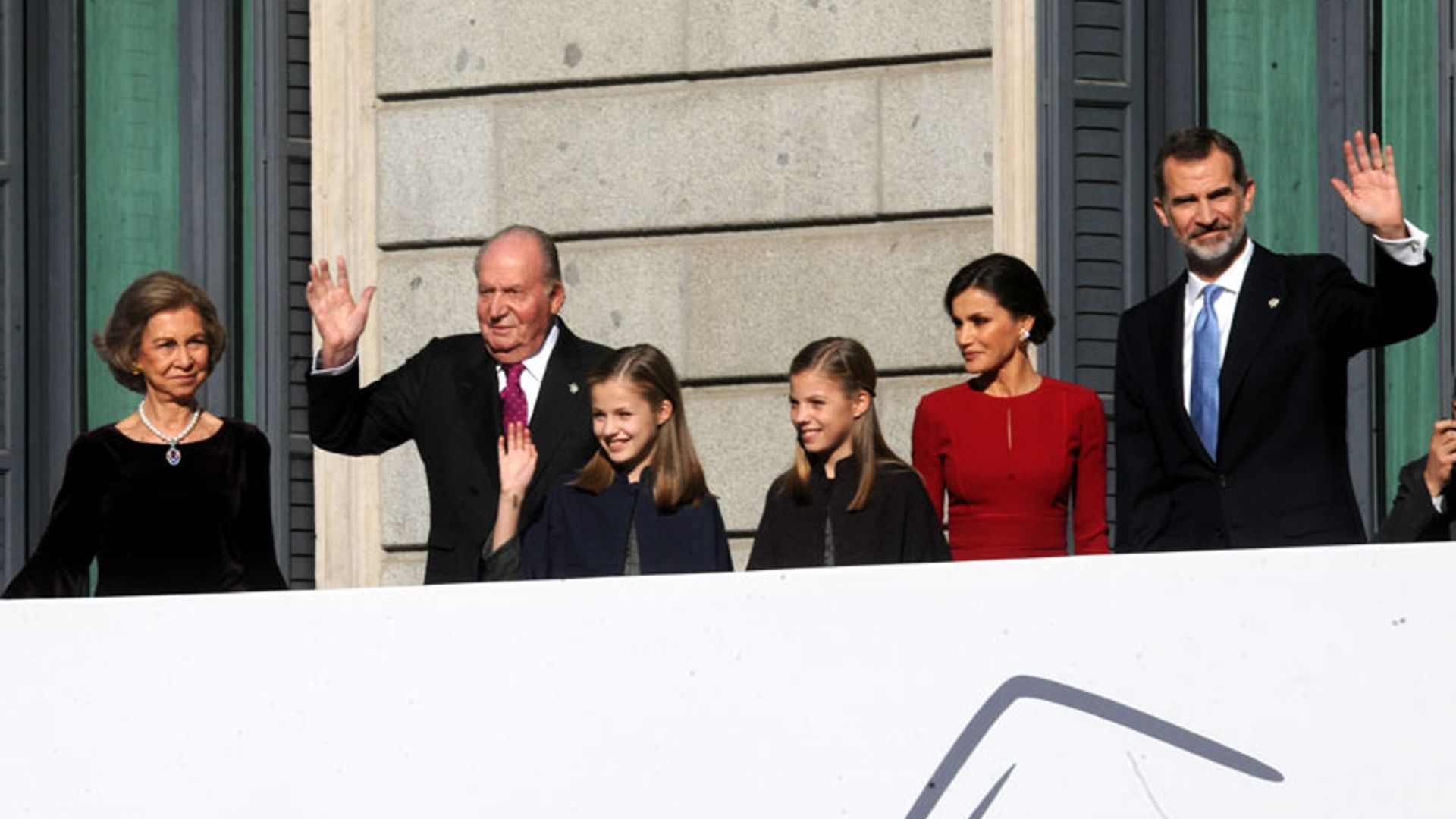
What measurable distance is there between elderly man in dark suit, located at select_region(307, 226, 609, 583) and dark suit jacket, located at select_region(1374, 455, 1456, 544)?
7.00 feet

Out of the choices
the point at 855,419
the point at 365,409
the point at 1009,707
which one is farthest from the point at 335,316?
the point at 1009,707

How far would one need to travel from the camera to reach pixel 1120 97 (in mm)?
10016

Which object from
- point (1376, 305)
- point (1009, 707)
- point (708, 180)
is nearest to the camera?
point (1009, 707)

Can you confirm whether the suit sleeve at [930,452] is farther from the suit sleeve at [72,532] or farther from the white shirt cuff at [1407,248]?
the suit sleeve at [72,532]

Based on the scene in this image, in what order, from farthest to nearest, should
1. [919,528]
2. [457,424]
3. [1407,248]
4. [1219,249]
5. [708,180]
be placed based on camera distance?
[708,180] → [457,424] → [919,528] → [1219,249] → [1407,248]

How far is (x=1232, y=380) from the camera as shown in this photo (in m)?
7.11

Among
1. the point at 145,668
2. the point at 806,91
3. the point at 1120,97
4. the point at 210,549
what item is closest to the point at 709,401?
the point at 806,91

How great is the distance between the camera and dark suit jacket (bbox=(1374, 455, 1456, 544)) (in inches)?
294

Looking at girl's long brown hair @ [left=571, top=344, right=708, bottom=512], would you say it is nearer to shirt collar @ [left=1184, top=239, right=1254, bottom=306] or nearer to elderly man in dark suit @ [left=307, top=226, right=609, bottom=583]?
elderly man in dark suit @ [left=307, top=226, right=609, bottom=583]

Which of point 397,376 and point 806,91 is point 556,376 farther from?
point 806,91

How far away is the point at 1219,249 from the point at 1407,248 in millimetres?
487

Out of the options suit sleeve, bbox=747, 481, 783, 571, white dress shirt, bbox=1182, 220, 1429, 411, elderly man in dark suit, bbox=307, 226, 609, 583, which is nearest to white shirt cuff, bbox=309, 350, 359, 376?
elderly man in dark suit, bbox=307, 226, 609, 583

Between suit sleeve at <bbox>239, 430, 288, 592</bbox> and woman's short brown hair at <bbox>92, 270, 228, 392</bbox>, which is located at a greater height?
woman's short brown hair at <bbox>92, 270, 228, 392</bbox>

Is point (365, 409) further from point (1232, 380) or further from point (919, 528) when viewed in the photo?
point (1232, 380)
